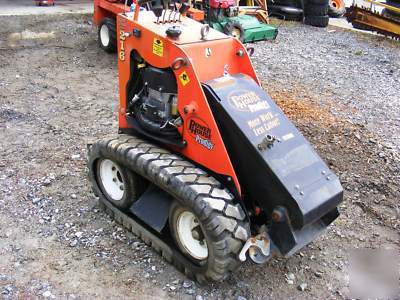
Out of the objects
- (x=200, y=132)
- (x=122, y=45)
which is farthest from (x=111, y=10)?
(x=200, y=132)

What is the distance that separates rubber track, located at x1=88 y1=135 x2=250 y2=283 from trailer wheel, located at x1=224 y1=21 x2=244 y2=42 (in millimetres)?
5529

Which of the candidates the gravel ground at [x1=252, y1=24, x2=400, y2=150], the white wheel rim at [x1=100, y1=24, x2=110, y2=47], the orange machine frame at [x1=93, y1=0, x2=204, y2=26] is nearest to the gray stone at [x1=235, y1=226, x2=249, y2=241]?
the gravel ground at [x1=252, y1=24, x2=400, y2=150]

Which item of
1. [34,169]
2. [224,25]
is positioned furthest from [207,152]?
[224,25]

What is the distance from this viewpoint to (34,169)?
14.5ft

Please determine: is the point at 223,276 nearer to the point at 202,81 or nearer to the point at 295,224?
the point at 295,224

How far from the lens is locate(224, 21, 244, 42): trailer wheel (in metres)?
8.59

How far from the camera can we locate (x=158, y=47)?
10.9ft

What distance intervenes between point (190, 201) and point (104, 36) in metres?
5.63

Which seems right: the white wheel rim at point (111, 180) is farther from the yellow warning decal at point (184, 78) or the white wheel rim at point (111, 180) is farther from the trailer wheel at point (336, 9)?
the trailer wheel at point (336, 9)

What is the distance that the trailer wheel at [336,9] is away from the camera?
12852 mm

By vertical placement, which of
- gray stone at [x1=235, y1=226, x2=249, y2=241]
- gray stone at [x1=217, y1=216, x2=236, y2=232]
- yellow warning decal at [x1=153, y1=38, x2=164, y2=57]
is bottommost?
gray stone at [x1=235, y1=226, x2=249, y2=241]

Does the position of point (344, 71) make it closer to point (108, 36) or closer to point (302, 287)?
point (108, 36)

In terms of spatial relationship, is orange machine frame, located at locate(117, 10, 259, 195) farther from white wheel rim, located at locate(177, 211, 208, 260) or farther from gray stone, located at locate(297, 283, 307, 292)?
gray stone, located at locate(297, 283, 307, 292)

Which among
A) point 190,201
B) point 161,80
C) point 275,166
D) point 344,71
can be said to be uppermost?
point 161,80
